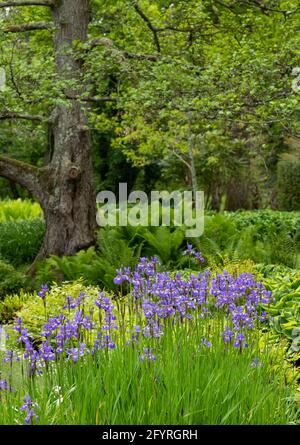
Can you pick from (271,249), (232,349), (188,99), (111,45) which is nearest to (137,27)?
(111,45)

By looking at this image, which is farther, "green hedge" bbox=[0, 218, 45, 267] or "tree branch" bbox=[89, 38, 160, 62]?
"green hedge" bbox=[0, 218, 45, 267]

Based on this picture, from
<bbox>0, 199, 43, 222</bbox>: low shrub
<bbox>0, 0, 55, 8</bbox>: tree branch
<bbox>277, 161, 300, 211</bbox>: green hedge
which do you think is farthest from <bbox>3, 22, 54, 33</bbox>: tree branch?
<bbox>277, 161, 300, 211</bbox>: green hedge

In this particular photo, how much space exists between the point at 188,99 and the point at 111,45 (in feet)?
5.36

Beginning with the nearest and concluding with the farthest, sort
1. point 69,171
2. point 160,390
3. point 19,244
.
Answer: point 160,390 → point 69,171 → point 19,244

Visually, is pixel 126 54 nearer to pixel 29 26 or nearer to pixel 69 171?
pixel 29 26

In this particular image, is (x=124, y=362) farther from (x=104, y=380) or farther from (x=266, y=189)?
(x=266, y=189)

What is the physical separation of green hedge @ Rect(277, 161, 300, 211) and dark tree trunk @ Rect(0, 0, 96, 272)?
813 cm

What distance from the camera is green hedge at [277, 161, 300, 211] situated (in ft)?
54.6

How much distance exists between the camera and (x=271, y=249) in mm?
9406

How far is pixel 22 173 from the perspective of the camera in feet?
32.5

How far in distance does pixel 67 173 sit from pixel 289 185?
8865 mm

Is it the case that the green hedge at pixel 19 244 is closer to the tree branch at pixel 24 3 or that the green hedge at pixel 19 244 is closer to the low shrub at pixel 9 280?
the low shrub at pixel 9 280

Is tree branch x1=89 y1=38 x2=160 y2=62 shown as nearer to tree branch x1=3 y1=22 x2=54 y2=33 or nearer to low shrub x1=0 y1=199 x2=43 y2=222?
tree branch x1=3 y1=22 x2=54 y2=33

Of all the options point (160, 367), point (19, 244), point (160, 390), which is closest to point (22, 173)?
point (19, 244)
